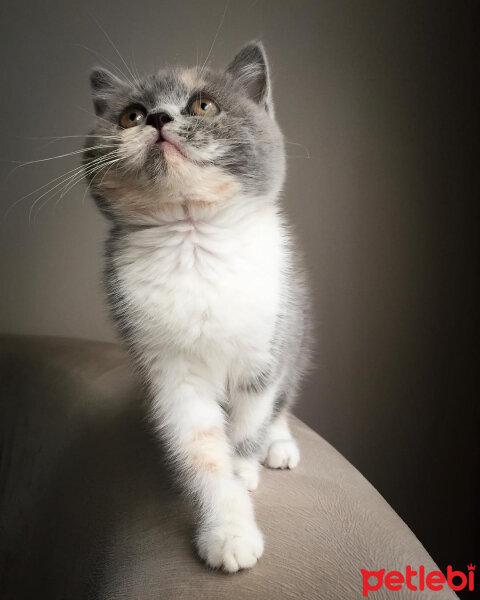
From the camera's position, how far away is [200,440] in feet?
2.58

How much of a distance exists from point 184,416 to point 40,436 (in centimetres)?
53

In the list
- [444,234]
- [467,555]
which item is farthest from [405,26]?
[467,555]

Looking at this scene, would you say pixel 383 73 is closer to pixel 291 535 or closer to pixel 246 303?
pixel 246 303

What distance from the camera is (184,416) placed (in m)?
0.79

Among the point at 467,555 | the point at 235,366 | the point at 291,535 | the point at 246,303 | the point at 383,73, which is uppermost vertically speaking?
the point at 383,73

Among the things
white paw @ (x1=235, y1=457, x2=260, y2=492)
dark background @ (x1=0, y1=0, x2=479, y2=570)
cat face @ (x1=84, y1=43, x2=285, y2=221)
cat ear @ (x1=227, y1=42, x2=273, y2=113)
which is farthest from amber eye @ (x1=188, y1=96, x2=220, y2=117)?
dark background @ (x1=0, y1=0, x2=479, y2=570)

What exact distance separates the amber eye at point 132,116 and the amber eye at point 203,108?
9 cm

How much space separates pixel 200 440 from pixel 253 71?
679 mm

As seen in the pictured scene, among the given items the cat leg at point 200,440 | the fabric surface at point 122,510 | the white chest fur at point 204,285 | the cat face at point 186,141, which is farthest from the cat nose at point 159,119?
the fabric surface at point 122,510

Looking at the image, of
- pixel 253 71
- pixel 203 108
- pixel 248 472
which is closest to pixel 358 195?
pixel 253 71

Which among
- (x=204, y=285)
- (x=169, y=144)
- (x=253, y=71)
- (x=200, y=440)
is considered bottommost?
(x=200, y=440)

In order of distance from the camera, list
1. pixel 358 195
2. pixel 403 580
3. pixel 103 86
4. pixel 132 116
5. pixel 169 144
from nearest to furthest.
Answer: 1. pixel 403 580
2. pixel 169 144
3. pixel 132 116
4. pixel 103 86
5. pixel 358 195

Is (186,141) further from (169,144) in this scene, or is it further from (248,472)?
(248,472)

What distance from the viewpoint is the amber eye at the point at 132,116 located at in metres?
0.82
